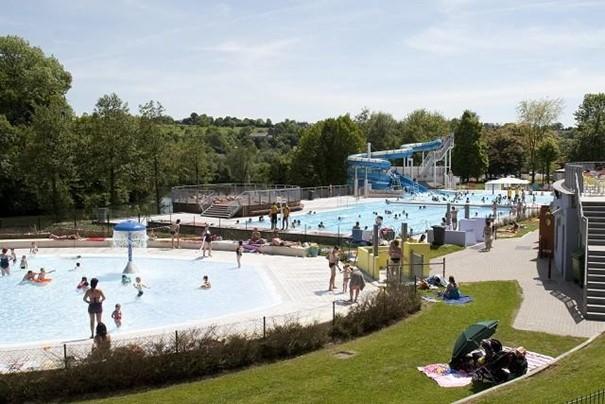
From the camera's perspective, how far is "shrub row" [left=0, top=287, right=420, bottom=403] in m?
11.6

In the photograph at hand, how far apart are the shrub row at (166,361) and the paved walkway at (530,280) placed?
5.05m

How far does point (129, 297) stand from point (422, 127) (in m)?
77.7

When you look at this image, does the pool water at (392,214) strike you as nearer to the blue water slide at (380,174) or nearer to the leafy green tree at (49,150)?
the blue water slide at (380,174)

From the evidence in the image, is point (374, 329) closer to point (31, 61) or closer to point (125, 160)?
point (125, 160)

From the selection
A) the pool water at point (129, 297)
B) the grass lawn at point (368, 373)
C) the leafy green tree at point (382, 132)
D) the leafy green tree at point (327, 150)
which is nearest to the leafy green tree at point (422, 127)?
the leafy green tree at point (382, 132)

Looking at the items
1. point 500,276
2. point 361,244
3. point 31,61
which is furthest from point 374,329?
point 31,61

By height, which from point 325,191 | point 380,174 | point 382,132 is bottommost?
point 325,191

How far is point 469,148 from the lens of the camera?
254 ft

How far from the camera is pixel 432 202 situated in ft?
171

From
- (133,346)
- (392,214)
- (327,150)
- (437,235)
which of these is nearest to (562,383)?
(133,346)

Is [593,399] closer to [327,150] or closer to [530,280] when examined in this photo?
[530,280]

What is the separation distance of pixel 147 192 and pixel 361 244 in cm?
2732

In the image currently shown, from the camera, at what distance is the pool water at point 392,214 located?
129 feet

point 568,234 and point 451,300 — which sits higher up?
point 568,234
